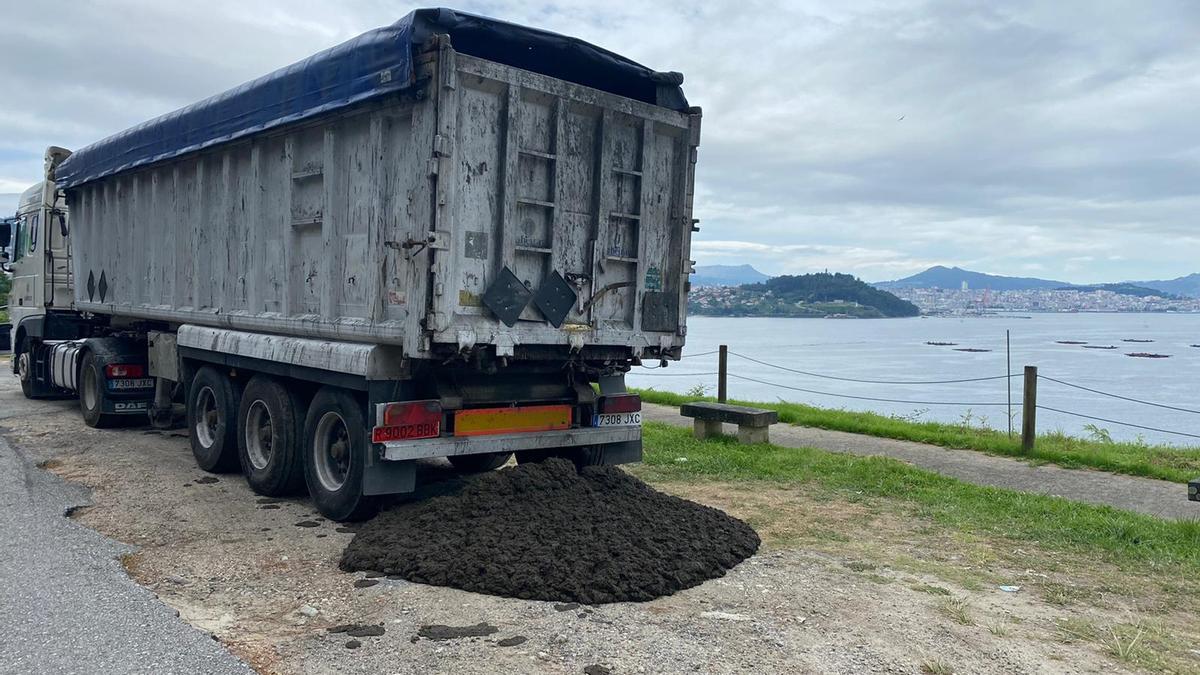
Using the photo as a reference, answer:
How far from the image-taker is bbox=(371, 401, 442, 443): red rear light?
6.11 metres

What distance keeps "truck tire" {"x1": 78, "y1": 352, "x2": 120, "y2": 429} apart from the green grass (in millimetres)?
6423

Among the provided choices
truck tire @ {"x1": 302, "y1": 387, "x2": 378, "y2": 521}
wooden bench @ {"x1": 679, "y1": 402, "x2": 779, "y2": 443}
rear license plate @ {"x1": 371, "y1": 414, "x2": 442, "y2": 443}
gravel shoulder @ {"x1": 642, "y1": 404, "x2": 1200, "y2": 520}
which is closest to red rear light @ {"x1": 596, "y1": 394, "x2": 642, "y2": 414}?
rear license plate @ {"x1": 371, "y1": 414, "x2": 442, "y2": 443}

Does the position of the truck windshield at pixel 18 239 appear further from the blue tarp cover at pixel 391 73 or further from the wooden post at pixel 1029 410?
the wooden post at pixel 1029 410

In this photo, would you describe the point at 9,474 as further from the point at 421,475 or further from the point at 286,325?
the point at 421,475

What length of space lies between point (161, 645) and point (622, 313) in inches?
154

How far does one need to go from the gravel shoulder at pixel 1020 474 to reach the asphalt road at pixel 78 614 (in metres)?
7.03

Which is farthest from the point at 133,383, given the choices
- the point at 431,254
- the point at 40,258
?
the point at 431,254

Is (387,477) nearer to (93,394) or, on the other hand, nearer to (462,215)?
(462,215)

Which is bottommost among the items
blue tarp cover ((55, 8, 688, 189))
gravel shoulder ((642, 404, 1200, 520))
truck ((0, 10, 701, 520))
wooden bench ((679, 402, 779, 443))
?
gravel shoulder ((642, 404, 1200, 520))

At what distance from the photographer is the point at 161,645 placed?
416cm

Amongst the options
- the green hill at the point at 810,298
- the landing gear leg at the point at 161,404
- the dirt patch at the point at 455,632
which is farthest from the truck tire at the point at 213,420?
the green hill at the point at 810,298

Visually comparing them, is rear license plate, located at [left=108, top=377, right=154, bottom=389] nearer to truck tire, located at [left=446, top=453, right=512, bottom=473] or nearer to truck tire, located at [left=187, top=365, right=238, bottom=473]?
truck tire, located at [left=187, top=365, right=238, bottom=473]

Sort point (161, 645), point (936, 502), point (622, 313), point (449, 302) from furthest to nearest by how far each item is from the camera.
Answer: point (936, 502) → point (622, 313) → point (449, 302) → point (161, 645)

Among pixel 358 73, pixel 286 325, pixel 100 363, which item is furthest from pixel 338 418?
pixel 100 363
